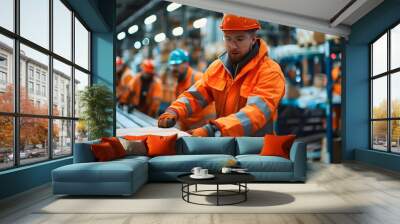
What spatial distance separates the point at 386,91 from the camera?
28.3ft

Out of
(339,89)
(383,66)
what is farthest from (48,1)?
(383,66)

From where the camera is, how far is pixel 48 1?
6457 mm

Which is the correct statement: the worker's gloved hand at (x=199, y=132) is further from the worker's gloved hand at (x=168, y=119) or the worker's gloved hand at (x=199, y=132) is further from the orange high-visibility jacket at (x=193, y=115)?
the worker's gloved hand at (x=168, y=119)

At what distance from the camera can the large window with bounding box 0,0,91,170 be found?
5102 millimetres

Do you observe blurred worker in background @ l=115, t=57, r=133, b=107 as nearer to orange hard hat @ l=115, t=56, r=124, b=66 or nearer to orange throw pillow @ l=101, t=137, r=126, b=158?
orange hard hat @ l=115, t=56, r=124, b=66

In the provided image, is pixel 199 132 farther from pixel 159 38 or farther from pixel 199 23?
pixel 199 23

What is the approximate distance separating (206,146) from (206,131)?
1.22 meters

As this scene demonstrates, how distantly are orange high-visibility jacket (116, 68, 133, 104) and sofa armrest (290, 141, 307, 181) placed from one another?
3853 millimetres

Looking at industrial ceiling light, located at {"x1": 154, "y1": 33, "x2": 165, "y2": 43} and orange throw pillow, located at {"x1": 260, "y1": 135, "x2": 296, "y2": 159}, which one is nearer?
orange throw pillow, located at {"x1": 260, "y1": 135, "x2": 296, "y2": 159}

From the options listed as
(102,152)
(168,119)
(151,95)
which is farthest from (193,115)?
(102,152)

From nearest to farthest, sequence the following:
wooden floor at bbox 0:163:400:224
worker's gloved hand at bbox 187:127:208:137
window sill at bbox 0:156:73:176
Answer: wooden floor at bbox 0:163:400:224
window sill at bbox 0:156:73:176
worker's gloved hand at bbox 187:127:208:137

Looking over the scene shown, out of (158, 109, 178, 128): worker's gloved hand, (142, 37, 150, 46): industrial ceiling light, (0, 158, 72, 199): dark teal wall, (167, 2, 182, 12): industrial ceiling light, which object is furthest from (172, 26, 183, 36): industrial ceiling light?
(0, 158, 72, 199): dark teal wall

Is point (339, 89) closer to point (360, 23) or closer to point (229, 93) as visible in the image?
point (360, 23)

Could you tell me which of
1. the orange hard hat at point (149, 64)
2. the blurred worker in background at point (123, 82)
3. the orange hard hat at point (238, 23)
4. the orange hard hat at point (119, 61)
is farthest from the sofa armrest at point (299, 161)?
the orange hard hat at point (119, 61)
